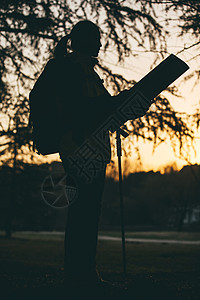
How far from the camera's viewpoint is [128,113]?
2232 mm

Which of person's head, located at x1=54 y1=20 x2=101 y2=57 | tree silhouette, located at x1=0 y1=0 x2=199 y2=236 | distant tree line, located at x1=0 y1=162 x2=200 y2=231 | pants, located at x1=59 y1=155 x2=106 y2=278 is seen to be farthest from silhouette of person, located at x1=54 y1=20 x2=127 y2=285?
distant tree line, located at x1=0 y1=162 x2=200 y2=231

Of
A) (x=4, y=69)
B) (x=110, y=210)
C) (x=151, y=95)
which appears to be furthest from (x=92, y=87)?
(x=110, y=210)

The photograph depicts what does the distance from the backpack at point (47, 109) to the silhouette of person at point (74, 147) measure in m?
0.03

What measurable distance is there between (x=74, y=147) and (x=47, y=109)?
298 mm

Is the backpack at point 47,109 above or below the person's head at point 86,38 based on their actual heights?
below

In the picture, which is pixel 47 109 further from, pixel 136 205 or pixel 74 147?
pixel 136 205

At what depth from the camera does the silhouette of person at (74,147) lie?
7.43 ft

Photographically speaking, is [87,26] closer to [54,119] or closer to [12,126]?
[54,119]

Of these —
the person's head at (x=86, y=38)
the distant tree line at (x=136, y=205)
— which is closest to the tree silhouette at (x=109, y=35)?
the person's head at (x=86, y=38)

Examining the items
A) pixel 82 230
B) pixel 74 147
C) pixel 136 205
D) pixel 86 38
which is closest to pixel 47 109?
pixel 74 147

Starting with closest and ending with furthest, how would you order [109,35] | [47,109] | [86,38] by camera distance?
[47,109], [86,38], [109,35]

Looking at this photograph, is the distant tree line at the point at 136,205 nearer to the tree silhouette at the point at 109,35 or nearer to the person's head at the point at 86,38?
the tree silhouette at the point at 109,35

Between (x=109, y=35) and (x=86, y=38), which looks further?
(x=109, y=35)

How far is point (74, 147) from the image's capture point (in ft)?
7.63
